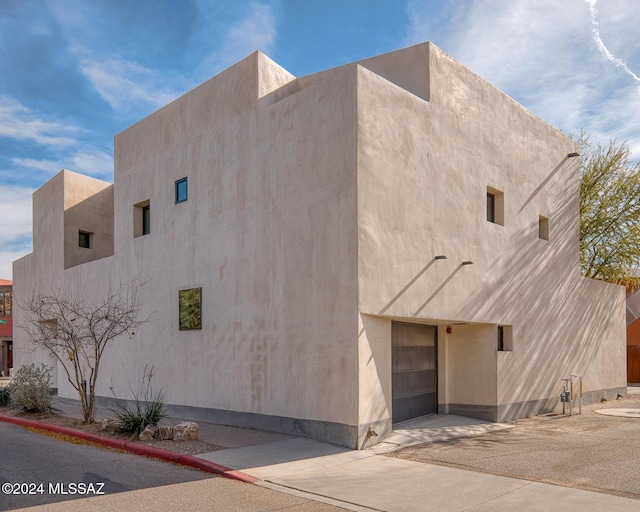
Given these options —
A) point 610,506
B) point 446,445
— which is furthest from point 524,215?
point 610,506

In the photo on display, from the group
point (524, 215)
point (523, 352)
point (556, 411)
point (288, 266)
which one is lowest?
point (556, 411)

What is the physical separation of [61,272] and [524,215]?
53.1 ft

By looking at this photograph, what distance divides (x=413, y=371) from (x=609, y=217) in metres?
16.3

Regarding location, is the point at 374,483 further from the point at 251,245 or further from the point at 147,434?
the point at 251,245

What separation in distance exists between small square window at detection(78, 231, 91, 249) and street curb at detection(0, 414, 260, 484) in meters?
10.4

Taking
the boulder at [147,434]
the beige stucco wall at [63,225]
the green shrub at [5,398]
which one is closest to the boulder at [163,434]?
the boulder at [147,434]

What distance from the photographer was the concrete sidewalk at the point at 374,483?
24.1 feet

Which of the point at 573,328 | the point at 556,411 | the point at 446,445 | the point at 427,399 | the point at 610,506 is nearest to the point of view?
the point at 610,506

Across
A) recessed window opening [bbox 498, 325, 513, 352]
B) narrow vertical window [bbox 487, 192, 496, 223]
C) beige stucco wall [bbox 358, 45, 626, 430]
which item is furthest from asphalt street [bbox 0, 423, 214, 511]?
narrow vertical window [bbox 487, 192, 496, 223]

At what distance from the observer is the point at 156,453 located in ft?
33.1

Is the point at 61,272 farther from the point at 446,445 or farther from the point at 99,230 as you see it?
the point at 446,445

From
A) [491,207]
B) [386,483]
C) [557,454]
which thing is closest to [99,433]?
[386,483]

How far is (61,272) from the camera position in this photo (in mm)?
21625

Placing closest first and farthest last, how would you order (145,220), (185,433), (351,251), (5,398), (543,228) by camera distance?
(351,251), (185,433), (543,228), (5,398), (145,220)
